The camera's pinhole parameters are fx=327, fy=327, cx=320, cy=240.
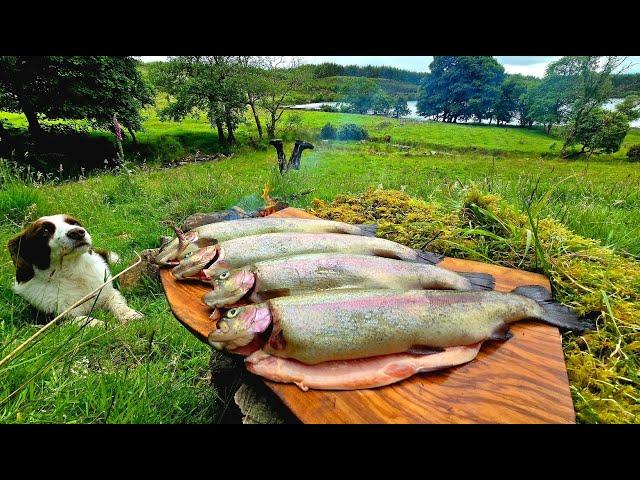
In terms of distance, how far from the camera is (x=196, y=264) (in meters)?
2.18

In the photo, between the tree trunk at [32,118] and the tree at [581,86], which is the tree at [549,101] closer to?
the tree at [581,86]

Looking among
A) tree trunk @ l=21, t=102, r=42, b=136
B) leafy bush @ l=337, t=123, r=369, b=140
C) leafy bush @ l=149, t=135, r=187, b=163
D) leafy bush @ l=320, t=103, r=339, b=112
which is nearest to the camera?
tree trunk @ l=21, t=102, r=42, b=136

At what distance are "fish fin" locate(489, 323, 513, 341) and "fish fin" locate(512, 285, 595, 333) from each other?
0.29m

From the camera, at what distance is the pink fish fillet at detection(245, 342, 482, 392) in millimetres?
1348

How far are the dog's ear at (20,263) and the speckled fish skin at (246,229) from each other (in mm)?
2069

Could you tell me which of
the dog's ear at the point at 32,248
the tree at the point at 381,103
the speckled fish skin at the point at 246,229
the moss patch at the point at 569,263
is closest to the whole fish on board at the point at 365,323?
the moss patch at the point at 569,263

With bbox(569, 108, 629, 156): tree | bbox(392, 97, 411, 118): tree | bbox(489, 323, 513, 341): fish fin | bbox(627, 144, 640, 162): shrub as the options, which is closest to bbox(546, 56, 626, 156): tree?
bbox(569, 108, 629, 156): tree

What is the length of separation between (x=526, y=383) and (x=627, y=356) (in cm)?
76

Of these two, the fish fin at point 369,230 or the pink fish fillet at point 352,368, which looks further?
the fish fin at point 369,230

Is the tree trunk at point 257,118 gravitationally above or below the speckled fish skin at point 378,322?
below

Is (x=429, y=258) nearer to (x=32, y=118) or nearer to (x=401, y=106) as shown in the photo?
(x=32, y=118)

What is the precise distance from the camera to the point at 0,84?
50.1 ft

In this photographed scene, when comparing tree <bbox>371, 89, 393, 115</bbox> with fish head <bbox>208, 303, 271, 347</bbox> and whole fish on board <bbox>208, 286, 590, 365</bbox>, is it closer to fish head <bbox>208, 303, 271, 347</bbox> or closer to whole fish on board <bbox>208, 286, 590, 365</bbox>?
whole fish on board <bbox>208, 286, 590, 365</bbox>

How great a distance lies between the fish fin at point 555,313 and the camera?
1.77 metres
